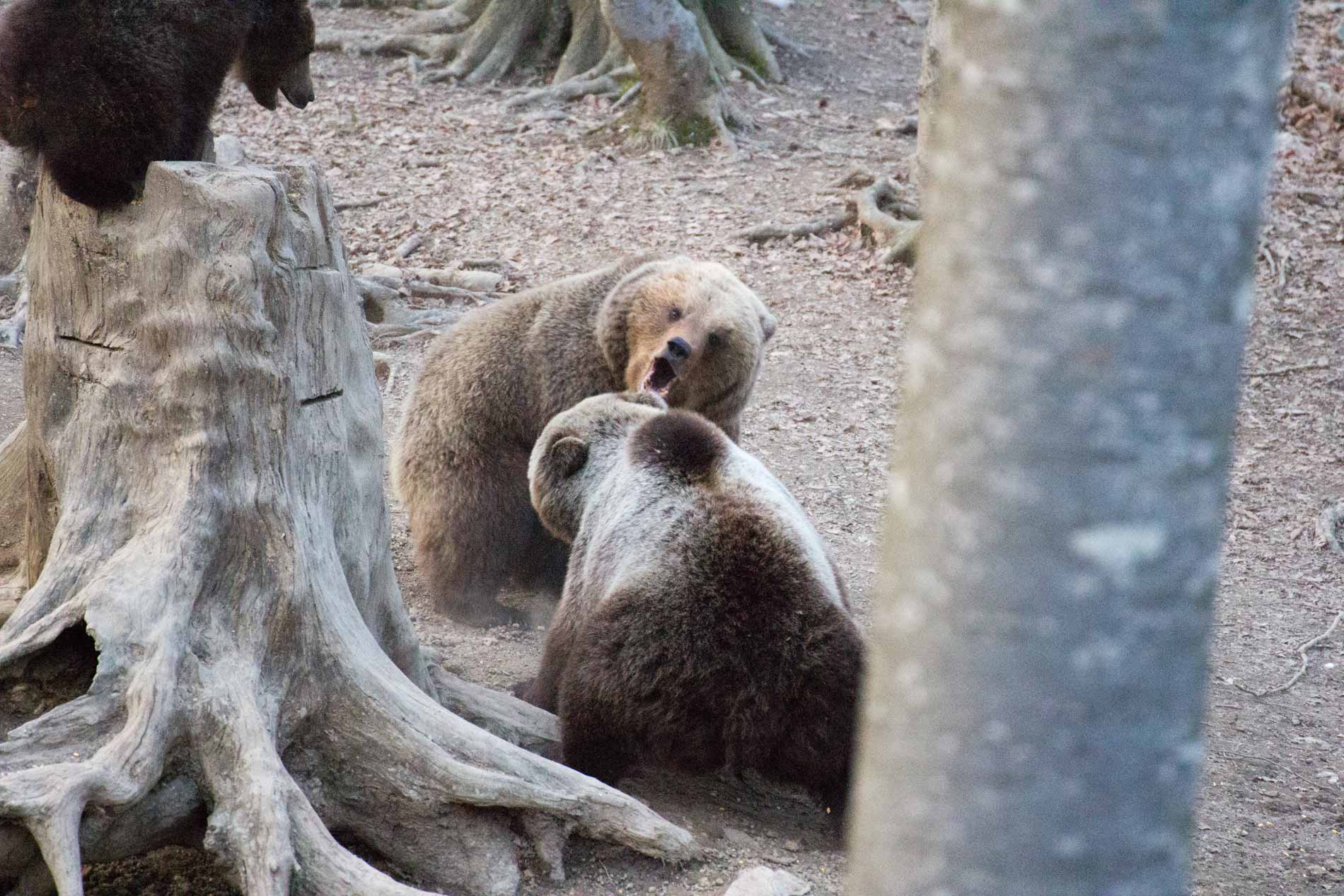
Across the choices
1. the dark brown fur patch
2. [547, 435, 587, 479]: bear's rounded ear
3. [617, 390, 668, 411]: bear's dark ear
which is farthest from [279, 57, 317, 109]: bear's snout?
the dark brown fur patch

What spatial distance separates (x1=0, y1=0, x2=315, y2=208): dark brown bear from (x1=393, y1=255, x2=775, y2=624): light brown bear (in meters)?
2.59

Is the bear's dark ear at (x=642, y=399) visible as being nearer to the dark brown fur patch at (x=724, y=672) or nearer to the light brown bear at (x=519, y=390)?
the light brown bear at (x=519, y=390)

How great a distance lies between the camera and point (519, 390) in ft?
19.7

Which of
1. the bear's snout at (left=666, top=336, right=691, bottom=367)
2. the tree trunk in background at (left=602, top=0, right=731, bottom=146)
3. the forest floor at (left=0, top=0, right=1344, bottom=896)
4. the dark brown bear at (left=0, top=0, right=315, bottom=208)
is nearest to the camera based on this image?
the dark brown bear at (left=0, top=0, right=315, bottom=208)

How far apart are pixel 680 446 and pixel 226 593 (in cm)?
162

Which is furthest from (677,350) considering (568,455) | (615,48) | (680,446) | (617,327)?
(615,48)

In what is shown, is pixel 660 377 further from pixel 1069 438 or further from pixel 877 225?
pixel 877 225

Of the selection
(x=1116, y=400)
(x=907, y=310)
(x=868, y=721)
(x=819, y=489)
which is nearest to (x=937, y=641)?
(x=868, y=721)

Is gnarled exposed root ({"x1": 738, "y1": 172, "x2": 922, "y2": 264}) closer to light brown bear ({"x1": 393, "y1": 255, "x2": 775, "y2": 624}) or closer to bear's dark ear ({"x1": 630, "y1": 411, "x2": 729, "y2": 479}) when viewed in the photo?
light brown bear ({"x1": 393, "y1": 255, "x2": 775, "y2": 624})

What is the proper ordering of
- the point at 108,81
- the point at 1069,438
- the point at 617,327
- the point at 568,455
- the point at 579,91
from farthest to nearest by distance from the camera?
the point at 579,91
the point at 617,327
the point at 568,455
the point at 108,81
the point at 1069,438

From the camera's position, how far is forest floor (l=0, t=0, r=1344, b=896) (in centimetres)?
422

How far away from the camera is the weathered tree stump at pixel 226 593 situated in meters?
3.05

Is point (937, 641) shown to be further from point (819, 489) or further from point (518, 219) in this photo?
point (518, 219)

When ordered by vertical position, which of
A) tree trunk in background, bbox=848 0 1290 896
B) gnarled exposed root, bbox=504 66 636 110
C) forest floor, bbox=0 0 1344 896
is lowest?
forest floor, bbox=0 0 1344 896
